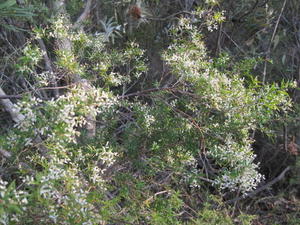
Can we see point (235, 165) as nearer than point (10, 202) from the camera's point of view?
No

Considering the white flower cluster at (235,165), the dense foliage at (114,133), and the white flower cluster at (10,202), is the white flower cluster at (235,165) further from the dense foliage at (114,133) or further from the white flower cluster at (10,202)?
the white flower cluster at (10,202)

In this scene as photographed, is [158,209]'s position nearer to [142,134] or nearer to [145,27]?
[142,134]

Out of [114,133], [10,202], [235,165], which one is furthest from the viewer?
[114,133]

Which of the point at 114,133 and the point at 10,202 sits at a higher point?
the point at 10,202

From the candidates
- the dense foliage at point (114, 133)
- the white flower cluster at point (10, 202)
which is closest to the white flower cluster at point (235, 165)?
the dense foliage at point (114, 133)

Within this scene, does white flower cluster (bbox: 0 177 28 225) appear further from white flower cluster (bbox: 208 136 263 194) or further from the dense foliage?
white flower cluster (bbox: 208 136 263 194)

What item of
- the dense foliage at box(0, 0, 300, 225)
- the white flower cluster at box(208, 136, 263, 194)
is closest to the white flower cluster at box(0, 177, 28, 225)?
the dense foliage at box(0, 0, 300, 225)

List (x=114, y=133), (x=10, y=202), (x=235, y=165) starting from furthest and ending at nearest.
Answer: (x=114, y=133) < (x=235, y=165) < (x=10, y=202)

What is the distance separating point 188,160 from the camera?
2.69m

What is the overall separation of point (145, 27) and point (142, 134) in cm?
240

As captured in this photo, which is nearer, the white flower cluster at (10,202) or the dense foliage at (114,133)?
the white flower cluster at (10,202)

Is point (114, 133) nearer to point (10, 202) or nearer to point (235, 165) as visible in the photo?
point (235, 165)

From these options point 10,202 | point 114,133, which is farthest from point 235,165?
point 10,202

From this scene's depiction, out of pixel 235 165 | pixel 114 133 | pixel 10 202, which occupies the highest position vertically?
pixel 10 202
